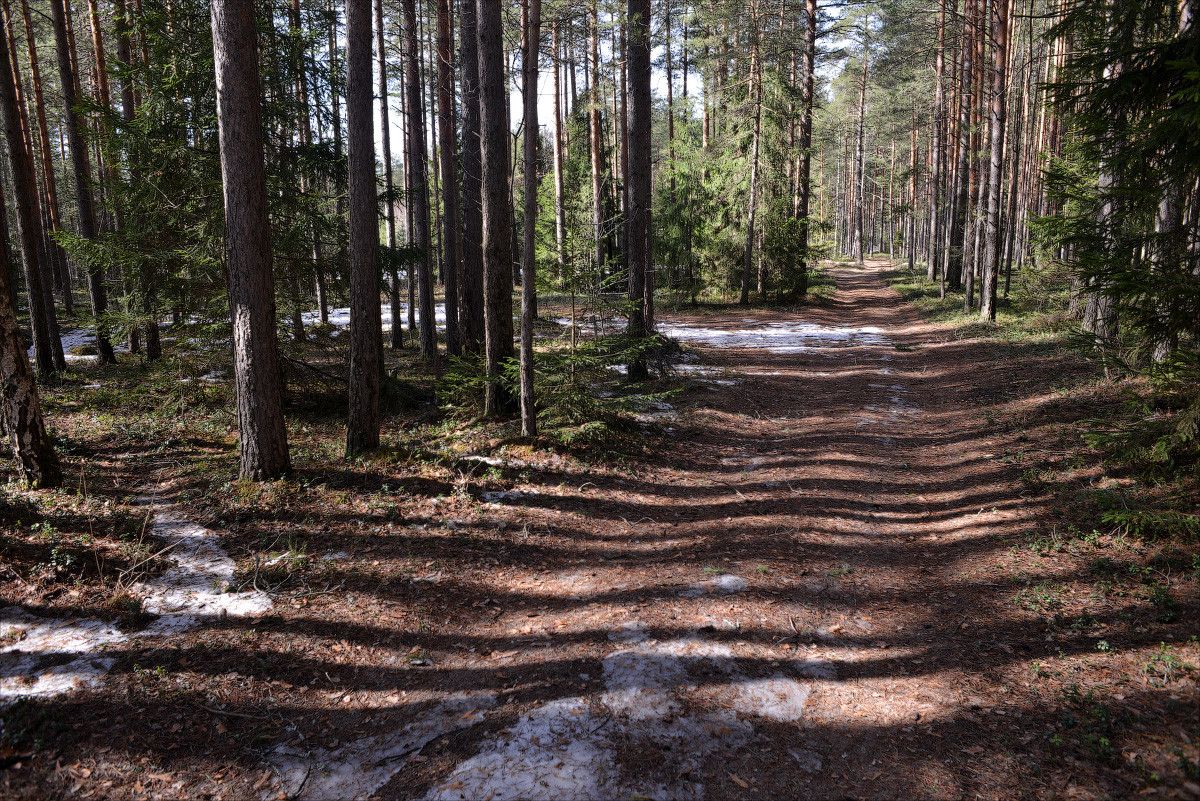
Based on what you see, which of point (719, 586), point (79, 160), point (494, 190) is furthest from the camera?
point (79, 160)

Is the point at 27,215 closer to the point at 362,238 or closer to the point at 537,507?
the point at 362,238

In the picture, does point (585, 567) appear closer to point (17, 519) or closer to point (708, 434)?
point (708, 434)

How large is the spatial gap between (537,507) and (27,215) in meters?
12.4

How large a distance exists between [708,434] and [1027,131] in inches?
1496

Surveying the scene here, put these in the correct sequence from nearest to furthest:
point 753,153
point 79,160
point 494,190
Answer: point 494,190
point 79,160
point 753,153

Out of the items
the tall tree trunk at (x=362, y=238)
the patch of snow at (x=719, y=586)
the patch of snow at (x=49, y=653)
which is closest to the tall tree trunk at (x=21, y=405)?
the patch of snow at (x=49, y=653)

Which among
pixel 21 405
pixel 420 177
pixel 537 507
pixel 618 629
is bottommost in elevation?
pixel 618 629

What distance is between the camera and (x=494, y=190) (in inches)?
350

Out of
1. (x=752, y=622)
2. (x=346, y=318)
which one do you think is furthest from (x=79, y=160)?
(x=752, y=622)

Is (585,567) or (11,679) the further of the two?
(585,567)

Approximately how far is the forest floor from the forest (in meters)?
0.03

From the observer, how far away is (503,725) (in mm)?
4156

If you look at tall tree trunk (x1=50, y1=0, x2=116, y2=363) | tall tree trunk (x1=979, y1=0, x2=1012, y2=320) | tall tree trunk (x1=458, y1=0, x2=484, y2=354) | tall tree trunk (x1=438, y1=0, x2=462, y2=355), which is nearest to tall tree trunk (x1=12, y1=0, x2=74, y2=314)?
tall tree trunk (x1=50, y1=0, x2=116, y2=363)

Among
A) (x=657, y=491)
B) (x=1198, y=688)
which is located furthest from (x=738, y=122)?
(x=1198, y=688)
